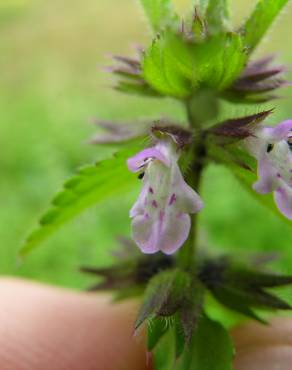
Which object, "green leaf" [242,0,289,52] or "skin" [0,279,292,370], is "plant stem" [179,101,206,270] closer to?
"green leaf" [242,0,289,52]

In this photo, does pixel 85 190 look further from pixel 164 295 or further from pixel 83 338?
pixel 83 338

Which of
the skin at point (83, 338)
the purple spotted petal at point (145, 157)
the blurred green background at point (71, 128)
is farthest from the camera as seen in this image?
the blurred green background at point (71, 128)

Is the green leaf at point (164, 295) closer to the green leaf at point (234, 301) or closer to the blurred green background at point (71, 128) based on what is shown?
the green leaf at point (234, 301)

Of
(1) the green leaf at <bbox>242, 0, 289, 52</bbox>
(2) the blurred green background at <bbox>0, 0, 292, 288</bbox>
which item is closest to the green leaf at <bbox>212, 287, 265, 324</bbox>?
(2) the blurred green background at <bbox>0, 0, 292, 288</bbox>

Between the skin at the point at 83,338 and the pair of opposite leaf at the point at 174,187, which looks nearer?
the pair of opposite leaf at the point at 174,187

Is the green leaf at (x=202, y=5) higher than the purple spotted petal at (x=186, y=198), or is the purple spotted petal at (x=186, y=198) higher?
the green leaf at (x=202, y=5)

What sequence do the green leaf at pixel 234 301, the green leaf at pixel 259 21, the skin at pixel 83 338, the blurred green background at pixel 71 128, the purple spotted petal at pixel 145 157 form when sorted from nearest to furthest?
1. the purple spotted petal at pixel 145 157
2. the green leaf at pixel 259 21
3. the green leaf at pixel 234 301
4. the skin at pixel 83 338
5. the blurred green background at pixel 71 128

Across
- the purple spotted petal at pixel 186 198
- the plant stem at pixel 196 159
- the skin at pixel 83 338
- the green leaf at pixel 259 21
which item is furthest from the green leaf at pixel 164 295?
the green leaf at pixel 259 21
